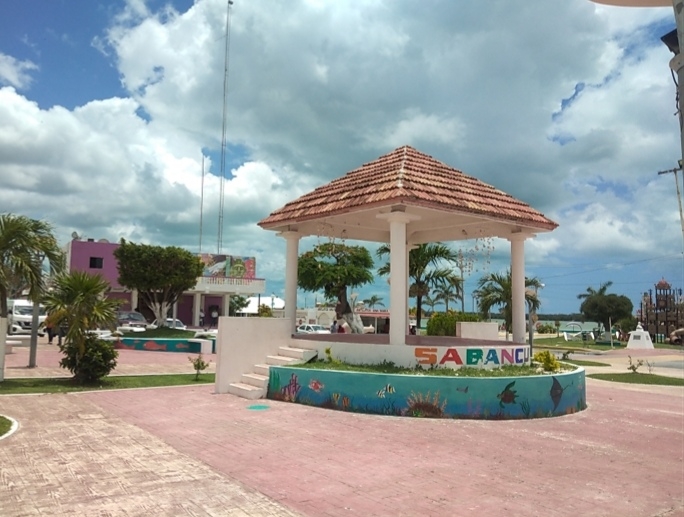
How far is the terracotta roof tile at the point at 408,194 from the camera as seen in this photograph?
12211mm

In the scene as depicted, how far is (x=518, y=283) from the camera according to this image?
15.2 m

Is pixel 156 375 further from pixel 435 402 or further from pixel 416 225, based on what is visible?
pixel 435 402

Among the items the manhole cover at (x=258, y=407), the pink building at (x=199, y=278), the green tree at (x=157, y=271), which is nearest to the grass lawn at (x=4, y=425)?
the manhole cover at (x=258, y=407)

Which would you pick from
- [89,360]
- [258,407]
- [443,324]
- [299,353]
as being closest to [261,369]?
[299,353]

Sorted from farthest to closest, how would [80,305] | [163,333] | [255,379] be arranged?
[163,333], [80,305], [255,379]

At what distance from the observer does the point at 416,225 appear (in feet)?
56.4

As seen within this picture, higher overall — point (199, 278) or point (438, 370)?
point (199, 278)

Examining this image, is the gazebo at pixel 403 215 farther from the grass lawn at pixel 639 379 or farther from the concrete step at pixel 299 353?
the grass lawn at pixel 639 379

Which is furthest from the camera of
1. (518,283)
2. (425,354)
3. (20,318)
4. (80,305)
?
(20,318)

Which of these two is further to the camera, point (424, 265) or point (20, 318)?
point (20, 318)

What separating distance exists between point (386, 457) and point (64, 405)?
297 inches

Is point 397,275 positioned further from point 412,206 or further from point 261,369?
point 261,369

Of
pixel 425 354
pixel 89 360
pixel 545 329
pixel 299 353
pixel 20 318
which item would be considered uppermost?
pixel 20 318

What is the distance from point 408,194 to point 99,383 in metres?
9.92
